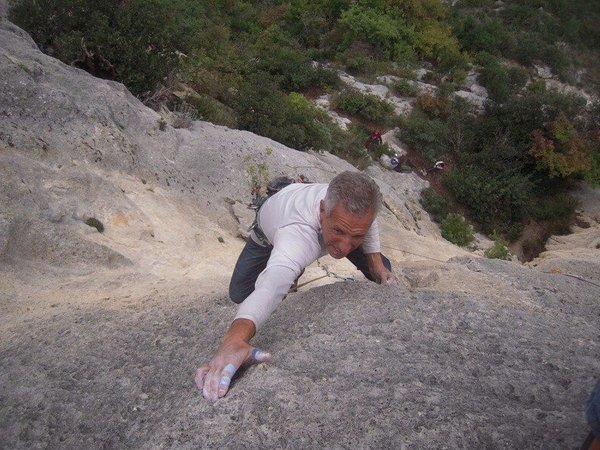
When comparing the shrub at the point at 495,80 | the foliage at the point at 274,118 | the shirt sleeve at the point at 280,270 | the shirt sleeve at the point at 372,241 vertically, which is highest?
the shirt sleeve at the point at 280,270

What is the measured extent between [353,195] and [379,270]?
4.06ft

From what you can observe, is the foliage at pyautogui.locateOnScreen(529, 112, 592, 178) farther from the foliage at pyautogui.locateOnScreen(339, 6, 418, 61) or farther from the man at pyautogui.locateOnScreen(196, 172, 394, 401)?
the man at pyautogui.locateOnScreen(196, 172, 394, 401)

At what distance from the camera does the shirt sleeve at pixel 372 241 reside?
140 inches

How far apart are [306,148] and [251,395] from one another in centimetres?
1061

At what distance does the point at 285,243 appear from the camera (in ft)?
8.79

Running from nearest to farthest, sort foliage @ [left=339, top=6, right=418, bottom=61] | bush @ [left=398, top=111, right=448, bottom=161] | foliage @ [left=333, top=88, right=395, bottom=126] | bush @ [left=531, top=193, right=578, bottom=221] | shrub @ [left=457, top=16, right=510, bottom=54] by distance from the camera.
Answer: bush @ [left=531, top=193, right=578, bottom=221] < bush @ [left=398, top=111, right=448, bottom=161] < foliage @ [left=333, top=88, right=395, bottom=126] < foliage @ [left=339, top=6, right=418, bottom=61] < shrub @ [left=457, top=16, right=510, bottom=54]

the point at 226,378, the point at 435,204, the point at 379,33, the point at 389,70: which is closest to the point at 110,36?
the point at 226,378

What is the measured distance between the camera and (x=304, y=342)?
287 cm

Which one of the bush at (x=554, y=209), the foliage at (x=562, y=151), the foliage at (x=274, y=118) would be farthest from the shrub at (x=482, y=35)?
the foliage at (x=274, y=118)

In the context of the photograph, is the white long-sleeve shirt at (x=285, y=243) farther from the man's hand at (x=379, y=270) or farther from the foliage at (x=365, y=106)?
the foliage at (x=365, y=106)

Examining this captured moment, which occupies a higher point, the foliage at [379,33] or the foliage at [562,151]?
the foliage at [379,33]

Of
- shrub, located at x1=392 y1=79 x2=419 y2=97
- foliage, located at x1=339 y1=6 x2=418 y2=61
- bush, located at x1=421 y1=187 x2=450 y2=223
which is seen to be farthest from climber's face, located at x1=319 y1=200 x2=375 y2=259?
foliage, located at x1=339 y1=6 x2=418 y2=61

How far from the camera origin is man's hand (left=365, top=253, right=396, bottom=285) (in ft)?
12.1

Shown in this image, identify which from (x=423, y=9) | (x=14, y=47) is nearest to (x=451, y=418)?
(x=14, y=47)
